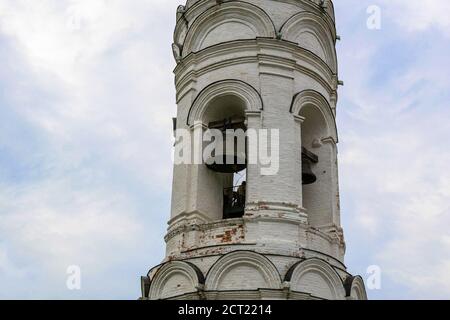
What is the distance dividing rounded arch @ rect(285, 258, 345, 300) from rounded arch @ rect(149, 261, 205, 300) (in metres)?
1.77

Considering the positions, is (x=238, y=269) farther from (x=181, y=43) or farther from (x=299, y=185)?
(x=181, y=43)

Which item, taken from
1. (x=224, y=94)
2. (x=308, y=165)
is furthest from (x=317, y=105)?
(x=224, y=94)

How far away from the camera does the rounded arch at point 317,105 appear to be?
16266mm

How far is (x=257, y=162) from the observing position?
50.9 feet

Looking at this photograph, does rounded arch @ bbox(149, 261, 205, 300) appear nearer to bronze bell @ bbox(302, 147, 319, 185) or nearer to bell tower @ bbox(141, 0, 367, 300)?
bell tower @ bbox(141, 0, 367, 300)

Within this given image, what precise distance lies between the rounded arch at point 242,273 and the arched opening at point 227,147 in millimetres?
1932

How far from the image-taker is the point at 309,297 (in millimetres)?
Answer: 14453

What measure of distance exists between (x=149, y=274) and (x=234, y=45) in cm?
528

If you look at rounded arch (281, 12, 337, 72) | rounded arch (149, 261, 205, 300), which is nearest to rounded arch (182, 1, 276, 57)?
rounded arch (281, 12, 337, 72)

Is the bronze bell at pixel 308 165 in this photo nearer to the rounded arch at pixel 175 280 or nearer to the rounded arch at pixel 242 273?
the rounded arch at pixel 242 273

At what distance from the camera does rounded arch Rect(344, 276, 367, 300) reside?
49.5 ft

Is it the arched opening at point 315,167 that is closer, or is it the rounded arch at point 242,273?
the rounded arch at point 242,273

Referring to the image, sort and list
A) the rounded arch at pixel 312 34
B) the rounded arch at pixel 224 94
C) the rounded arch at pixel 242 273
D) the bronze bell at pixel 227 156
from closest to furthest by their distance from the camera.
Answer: the rounded arch at pixel 242 273
the rounded arch at pixel 224 94
the bronze bell at pixel 227 156
the rounded arch at pixel 312 34

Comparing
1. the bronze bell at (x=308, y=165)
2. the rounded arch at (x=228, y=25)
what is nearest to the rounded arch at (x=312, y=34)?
the rounded arch at (x=228, y=25)
